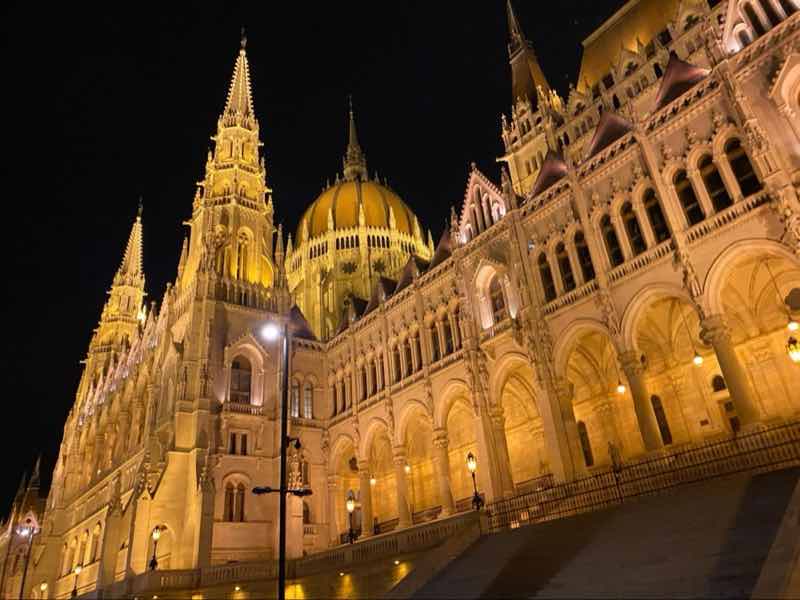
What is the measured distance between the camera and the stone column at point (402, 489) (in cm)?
3353

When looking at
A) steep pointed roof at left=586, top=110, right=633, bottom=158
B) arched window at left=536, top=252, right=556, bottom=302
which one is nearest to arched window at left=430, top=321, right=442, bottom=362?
arched window at left=536, top=252, right=556, bottom=302

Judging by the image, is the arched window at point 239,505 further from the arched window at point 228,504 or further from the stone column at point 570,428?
the stone column at point 570,428

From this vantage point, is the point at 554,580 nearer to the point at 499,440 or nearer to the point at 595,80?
the point at 499,440

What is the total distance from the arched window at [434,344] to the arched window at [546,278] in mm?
7857

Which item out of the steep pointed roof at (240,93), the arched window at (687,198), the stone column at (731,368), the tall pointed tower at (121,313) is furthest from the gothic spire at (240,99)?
the stone column at (731,368)

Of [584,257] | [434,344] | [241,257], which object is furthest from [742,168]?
[241,257]

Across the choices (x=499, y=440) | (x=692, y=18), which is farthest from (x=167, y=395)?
(x=692, y=18)

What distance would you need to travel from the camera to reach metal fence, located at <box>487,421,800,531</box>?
1823cm

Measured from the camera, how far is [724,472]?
18750 mm

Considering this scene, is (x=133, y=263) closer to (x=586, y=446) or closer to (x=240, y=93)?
(x=240, y=93)

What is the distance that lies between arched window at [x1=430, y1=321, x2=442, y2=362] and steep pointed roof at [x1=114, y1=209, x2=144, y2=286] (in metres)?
49.8

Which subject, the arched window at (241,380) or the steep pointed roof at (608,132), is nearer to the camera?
the steep pointed roof at (608,132)

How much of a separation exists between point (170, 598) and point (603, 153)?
29.5 metres

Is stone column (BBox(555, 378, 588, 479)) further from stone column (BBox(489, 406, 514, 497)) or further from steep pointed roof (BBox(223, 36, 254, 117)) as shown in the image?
steep pointed roof (BBox(223, 36, 254, 117))
